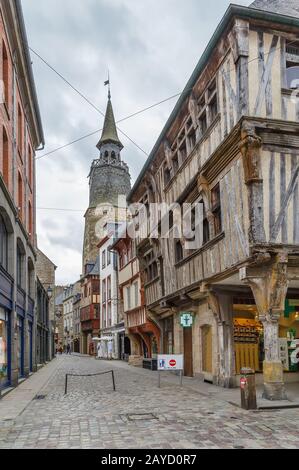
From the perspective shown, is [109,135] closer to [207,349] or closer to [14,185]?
[14,185]

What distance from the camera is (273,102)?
1184 cm

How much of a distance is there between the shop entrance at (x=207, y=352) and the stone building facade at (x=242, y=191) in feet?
0.19

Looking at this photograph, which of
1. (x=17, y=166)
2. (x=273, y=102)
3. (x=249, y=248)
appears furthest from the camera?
(x=17, y=166)

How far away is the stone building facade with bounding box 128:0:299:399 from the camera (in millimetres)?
11266

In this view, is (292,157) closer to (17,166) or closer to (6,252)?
(6,252)

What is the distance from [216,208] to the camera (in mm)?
13930

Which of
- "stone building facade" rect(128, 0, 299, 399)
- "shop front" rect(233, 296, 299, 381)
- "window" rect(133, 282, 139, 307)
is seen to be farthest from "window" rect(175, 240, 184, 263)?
"window" rect(133, 282, 139, 307)

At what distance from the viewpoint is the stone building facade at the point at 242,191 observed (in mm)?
11266

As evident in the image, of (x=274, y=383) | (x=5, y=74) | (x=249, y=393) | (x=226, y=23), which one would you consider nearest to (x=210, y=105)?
(x=226, y=23)

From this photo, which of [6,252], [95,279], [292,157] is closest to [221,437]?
[292,157]

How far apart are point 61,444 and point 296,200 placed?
307 inches

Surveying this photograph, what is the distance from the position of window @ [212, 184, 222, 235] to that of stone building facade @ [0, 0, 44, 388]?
6074mm

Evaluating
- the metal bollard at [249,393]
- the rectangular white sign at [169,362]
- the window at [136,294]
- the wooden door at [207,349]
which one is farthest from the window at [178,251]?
the window at [136,294]

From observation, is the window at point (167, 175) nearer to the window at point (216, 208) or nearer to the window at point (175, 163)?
the window at point (175, 163)
